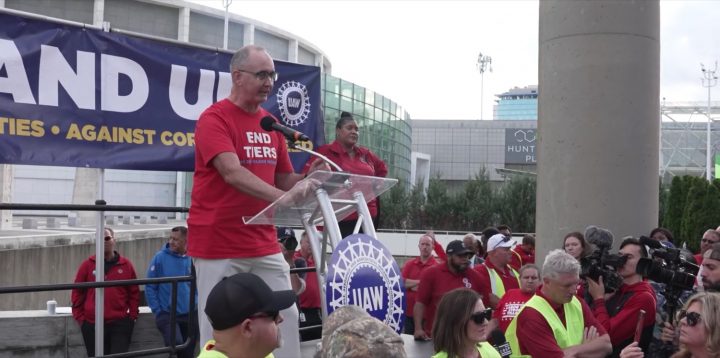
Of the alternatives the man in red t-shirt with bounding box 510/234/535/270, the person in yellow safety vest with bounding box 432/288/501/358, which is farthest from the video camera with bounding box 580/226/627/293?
the man in red t-shirt with bounding box 510/234/535/270

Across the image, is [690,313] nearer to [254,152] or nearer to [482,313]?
[482,313]

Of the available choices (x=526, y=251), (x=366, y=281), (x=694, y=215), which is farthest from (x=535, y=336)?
(x=694, y=215)

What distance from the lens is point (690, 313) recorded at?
4195 mm

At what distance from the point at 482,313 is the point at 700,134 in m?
77.9

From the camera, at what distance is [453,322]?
441 cm

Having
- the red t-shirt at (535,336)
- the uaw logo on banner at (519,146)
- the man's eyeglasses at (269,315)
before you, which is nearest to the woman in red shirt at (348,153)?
the red t-shirt at (535,336)

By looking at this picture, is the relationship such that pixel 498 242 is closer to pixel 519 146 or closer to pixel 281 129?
pixel 281 129

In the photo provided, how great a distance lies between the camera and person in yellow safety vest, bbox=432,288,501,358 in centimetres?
439

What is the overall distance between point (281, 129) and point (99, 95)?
9.65ft

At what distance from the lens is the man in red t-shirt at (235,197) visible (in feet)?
13.4

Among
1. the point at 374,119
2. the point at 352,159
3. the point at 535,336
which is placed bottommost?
the point at 535,336

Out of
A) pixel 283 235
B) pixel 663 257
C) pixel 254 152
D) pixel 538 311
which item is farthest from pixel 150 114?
pixel 663 257

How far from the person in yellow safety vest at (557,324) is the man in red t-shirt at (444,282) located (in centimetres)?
265

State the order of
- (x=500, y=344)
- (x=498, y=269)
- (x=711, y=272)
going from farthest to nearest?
(x=498, y=269) → (x=711, y=272) → (x=500, y=344)
